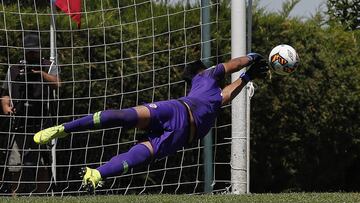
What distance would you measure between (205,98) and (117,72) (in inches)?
129

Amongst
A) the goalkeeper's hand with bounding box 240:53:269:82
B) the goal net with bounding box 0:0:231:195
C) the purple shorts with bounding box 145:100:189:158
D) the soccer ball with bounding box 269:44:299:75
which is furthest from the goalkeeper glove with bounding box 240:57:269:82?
the goal net with bounding box 0:0:231:195

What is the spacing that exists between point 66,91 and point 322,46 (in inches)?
148

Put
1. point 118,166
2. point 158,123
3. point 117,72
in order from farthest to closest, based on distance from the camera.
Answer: point 117,72 < point 158,123 < point 118,166

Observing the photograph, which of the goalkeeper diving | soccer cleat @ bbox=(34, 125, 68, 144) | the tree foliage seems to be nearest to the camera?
the goalkeeper diving

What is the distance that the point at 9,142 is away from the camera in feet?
35.6

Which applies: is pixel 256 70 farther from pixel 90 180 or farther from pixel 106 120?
pixel 90 180

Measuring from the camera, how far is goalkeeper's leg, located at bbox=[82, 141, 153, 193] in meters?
A: 7.48

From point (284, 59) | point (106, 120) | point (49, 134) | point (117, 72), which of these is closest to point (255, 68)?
point (284, 59)

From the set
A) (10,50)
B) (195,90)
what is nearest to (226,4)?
(10,50)

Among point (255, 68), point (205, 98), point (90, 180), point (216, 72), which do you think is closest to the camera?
point (90, 180)

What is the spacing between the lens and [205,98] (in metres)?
8.47

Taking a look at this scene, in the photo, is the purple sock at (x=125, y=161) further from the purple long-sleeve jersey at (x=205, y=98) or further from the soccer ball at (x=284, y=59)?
the soccer ball at (x=284, y=59)

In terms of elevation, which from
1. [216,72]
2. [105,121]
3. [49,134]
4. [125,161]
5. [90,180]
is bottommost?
[90,180]

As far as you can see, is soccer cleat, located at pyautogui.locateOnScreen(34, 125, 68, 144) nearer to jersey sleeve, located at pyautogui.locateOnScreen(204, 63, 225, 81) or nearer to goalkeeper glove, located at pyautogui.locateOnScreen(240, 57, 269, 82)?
jersey sleeve, located at pyautogui.locateOnScreen(204, 63, 225, 81)
